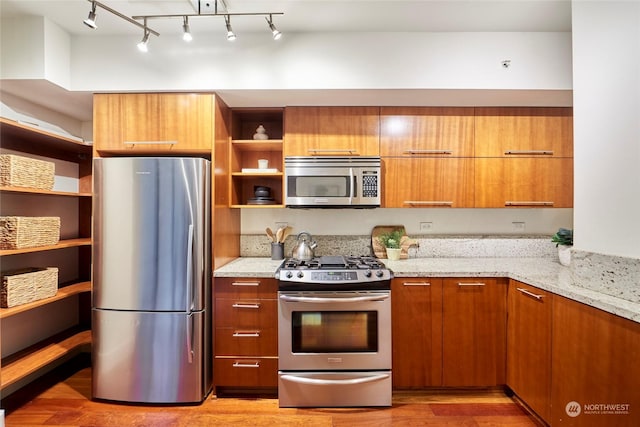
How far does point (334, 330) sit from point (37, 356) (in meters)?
2.05

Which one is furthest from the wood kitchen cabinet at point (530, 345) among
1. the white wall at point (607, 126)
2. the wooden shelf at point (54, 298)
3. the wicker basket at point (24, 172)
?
the wicker basket at point (24, 172)

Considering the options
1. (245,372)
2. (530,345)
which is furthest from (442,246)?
(245,372)

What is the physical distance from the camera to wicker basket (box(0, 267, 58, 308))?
180 cm

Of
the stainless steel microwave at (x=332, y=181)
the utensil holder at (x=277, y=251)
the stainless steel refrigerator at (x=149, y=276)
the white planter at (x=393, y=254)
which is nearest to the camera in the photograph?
the stainless steel refrigerator at (x=149, y=276)

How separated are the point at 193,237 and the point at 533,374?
2.28 metres

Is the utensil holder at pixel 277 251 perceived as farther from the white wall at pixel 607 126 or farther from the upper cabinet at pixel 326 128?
the white wall at pixel 607 126

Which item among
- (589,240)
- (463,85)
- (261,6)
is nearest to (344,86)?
(261,6)

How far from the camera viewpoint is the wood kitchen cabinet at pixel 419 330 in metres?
2.07

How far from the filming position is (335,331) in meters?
2.02

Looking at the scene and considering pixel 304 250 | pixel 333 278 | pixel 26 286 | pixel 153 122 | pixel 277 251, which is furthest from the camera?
pixel 277 251

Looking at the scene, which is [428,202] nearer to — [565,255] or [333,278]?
[333,278]

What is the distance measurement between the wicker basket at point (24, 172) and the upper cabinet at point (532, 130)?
125 inches

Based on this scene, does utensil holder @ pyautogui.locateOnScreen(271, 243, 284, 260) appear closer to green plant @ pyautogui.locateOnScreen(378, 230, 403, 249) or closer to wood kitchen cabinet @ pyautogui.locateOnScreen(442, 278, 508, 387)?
green plant @ pyautogui.locateOnScreen(378, 230, 403, 249)

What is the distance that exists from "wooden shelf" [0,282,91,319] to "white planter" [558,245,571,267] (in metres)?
3.64
